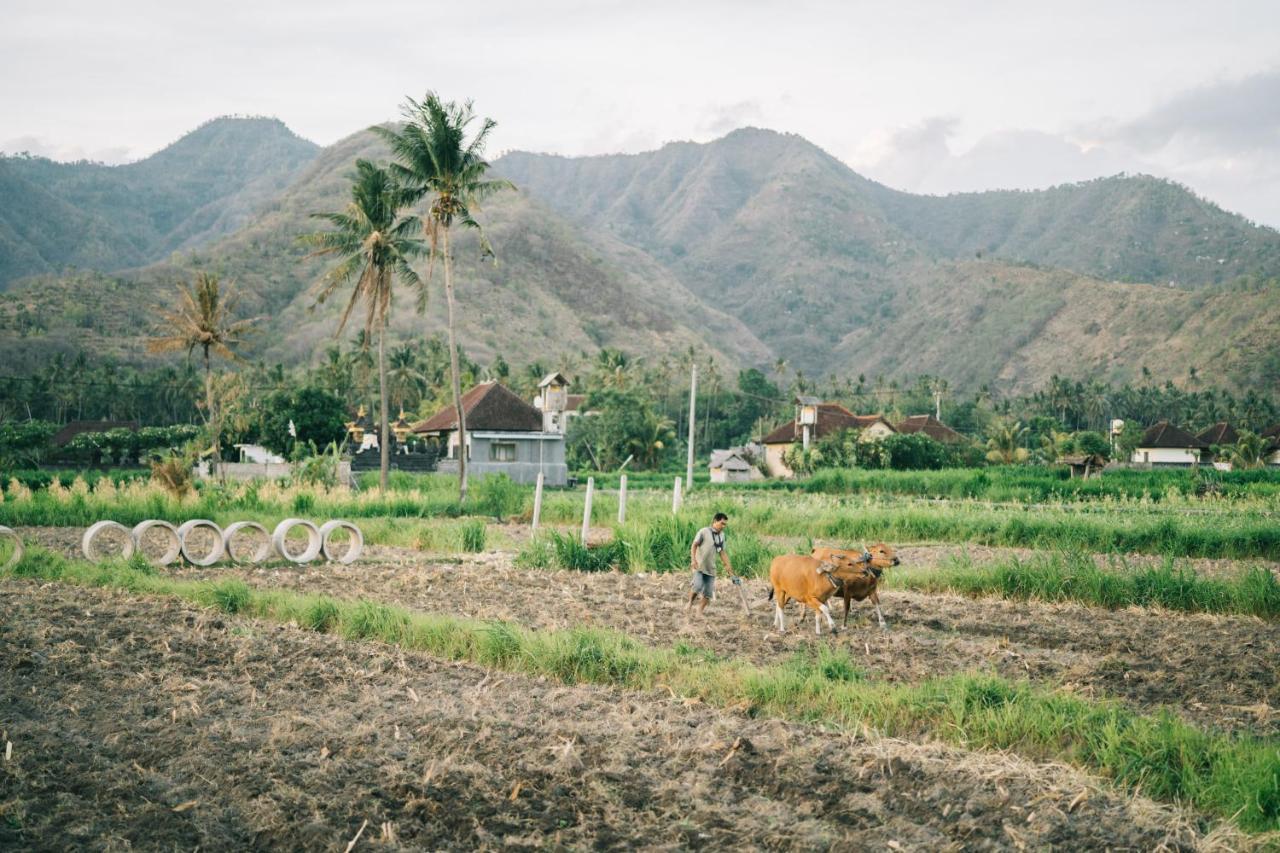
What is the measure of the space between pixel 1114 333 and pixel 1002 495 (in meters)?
109

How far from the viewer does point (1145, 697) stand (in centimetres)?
874

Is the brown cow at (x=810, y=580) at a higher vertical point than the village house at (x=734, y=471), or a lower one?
higher

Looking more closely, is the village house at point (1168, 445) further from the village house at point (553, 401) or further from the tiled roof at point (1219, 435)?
the village house at point (553, 401)

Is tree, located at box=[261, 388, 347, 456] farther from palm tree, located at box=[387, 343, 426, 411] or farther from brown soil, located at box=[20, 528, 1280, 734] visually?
brown soil, located at box=[20, 528, 1280, 734]

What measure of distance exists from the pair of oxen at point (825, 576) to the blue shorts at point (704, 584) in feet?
3.85

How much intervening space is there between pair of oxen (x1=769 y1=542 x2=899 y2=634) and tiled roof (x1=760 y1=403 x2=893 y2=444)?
52767 millimetres

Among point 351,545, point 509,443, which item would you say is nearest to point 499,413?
point 509,443

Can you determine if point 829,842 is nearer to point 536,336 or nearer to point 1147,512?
point 1147,512

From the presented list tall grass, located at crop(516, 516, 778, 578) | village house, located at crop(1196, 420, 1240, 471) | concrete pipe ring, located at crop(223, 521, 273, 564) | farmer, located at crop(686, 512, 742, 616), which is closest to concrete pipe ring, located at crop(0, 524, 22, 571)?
concrete pipe ring, located at crop(223, 521, 273, 564)

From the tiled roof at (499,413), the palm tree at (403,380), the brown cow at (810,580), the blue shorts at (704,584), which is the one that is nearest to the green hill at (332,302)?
the palm tree at (403,380)

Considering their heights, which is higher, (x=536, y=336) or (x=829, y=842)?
(x=536, y=336)

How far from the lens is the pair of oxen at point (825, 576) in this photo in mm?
10945

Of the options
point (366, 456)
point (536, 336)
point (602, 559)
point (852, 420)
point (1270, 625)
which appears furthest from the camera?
point (536, 336)

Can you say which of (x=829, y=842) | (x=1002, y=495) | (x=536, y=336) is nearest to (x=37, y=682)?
(x=829, y=842)
